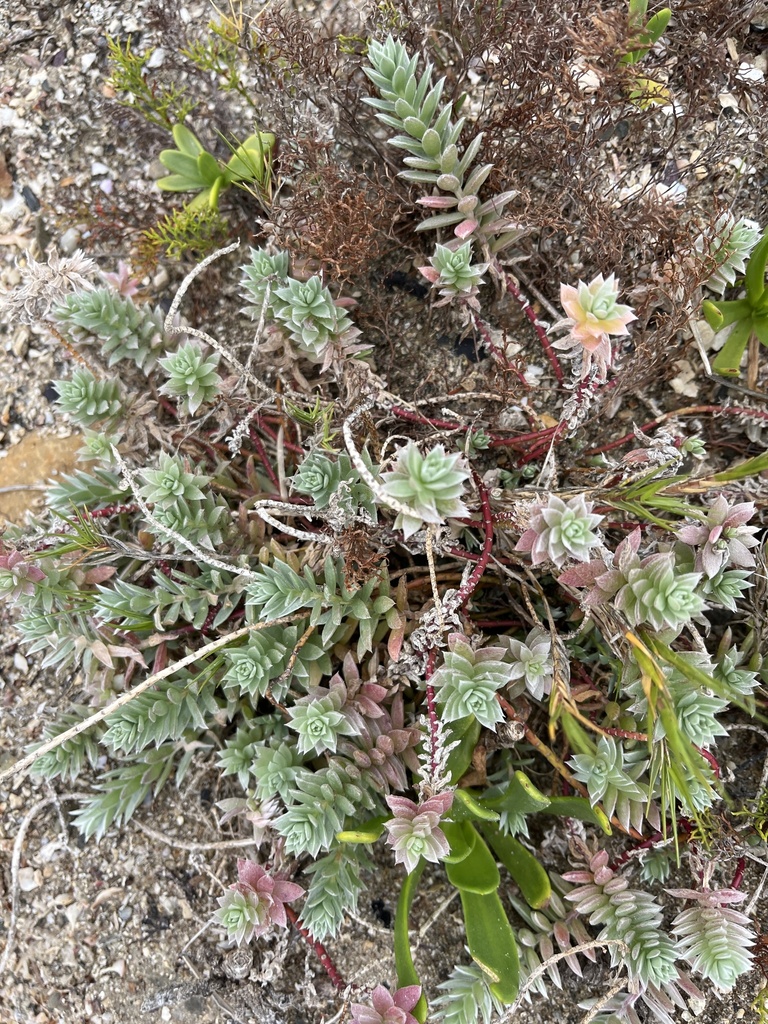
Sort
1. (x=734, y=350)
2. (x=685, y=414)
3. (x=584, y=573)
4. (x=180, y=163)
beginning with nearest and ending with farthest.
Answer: (x=584, y=573) → (x=734, y=350) → (x=685, y=414) → (x=180, y=163)

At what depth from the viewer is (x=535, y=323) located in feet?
7.23

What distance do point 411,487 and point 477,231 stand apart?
3.37 ft

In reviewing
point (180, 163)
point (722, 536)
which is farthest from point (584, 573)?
point (180, 163)

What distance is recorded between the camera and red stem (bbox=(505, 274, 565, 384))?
221 cm

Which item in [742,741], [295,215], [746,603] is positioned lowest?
[742,741]

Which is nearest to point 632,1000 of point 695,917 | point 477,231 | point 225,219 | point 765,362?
point 695,917

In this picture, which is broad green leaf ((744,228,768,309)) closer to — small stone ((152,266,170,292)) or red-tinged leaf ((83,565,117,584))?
small stone ((152,266,170,292))

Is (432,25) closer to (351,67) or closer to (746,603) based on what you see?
(351,67)

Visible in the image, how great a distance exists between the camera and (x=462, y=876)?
1.99m

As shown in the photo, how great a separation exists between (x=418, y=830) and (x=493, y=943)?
1.36ft

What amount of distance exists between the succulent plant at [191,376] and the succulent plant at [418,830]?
124 centimetres

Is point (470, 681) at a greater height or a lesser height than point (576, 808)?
greater

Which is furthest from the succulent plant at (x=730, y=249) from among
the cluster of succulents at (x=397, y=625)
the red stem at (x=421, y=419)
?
the red stem at (x=421, y=419)

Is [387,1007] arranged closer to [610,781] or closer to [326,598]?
[610,781]
